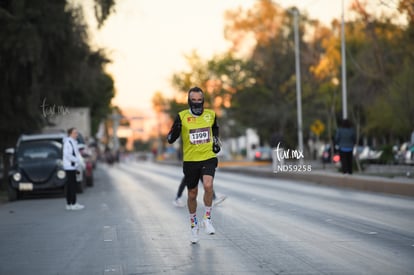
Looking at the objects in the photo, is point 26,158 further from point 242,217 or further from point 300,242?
point 300,242

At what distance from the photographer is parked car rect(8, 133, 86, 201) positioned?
2277 cm

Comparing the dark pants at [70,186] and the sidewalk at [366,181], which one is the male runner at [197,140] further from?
the sidewalk at [366,181]

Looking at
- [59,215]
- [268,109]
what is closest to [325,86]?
[268,109]

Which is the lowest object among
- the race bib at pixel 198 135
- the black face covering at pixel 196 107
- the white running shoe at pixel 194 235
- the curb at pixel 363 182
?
the white running shoe at pixel 194 235

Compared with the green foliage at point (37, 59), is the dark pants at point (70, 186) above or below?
below

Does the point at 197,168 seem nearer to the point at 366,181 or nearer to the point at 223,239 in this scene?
the point at 223,239

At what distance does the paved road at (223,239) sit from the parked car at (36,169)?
3954 millimetres

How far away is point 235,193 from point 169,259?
44.6 ft

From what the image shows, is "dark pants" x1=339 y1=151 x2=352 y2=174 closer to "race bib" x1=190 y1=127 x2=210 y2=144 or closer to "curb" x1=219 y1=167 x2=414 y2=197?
"curb" x1=219 y1=167 x2=414 y2=197
